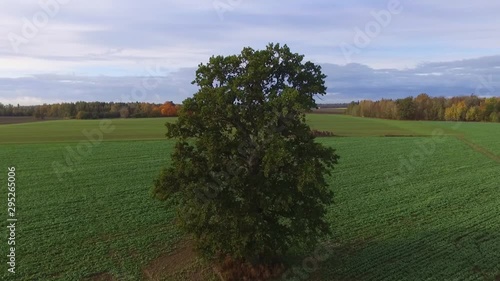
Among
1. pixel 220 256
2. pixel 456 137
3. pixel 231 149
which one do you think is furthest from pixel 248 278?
pixel 456 137

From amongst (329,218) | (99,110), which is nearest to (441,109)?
(99,110)

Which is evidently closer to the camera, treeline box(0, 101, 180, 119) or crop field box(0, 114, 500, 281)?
crop field box(0, 114, 500, 281)

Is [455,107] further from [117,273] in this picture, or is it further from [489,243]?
[117,273]

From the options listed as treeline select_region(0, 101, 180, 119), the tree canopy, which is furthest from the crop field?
treeline select_region(0, 101, 180, 119)

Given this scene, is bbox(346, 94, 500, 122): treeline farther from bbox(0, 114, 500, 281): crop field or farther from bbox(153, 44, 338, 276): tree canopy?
bbox(153, 44, 338, 276): tree canopy

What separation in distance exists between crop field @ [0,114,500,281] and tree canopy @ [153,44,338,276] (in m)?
1.93

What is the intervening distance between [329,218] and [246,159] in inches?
396

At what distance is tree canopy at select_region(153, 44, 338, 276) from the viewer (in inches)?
723

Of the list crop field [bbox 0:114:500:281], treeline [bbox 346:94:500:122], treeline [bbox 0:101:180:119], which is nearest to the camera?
crop field [bbox 0:114:500:281]

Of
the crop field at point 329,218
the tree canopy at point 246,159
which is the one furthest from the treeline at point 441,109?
the tree canopy at point 246,159

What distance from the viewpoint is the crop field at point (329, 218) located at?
20.0m

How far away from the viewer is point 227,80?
19.2 meters

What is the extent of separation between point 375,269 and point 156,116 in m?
93.2

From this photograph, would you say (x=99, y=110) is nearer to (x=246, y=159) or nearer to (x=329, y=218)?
(x=329, y=218)
